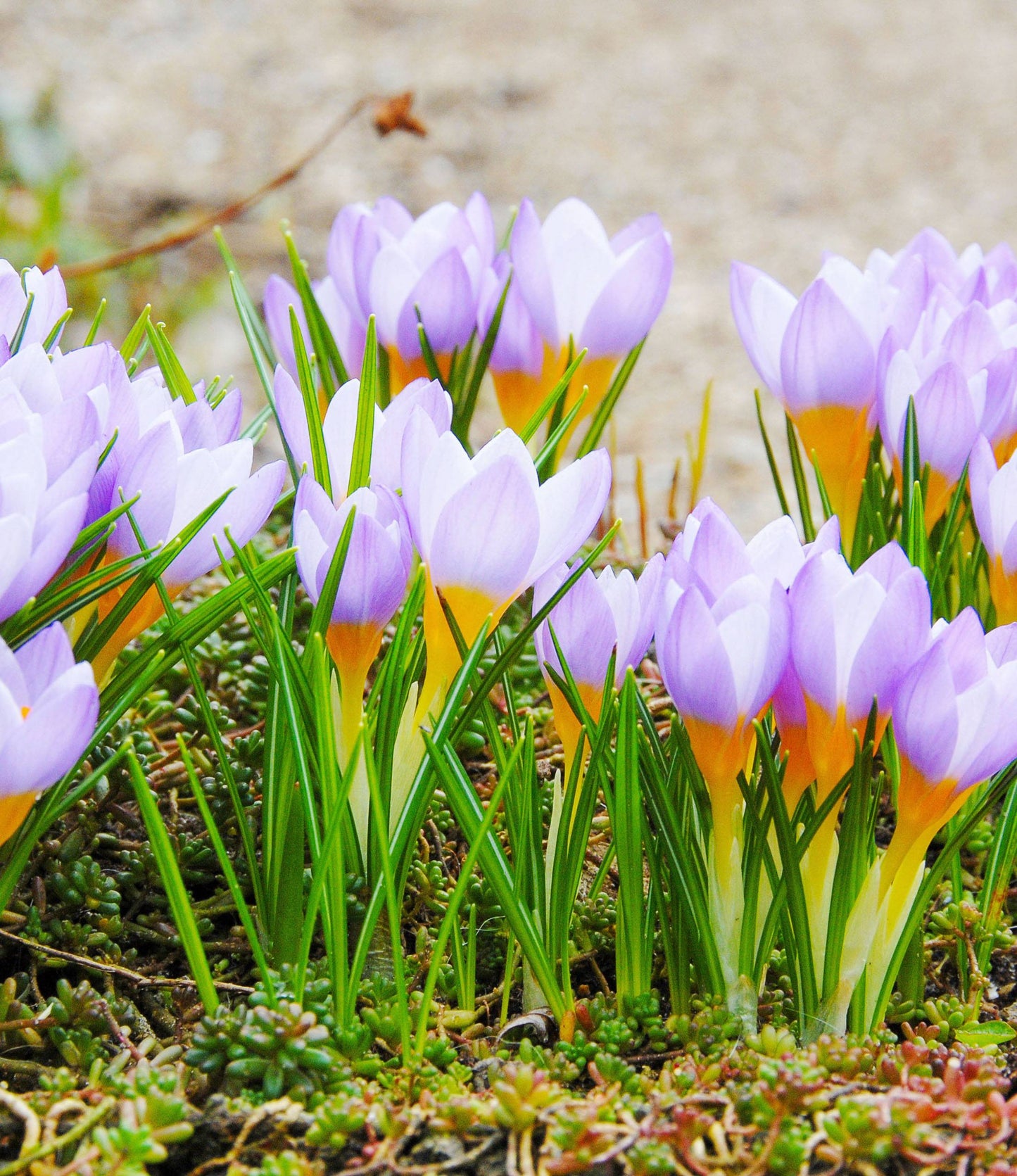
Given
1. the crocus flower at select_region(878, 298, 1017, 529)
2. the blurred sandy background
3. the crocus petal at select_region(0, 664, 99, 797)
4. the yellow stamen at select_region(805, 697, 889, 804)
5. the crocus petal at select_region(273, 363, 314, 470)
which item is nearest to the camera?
the crocus petal at select_region(0, 664, 99, 797)

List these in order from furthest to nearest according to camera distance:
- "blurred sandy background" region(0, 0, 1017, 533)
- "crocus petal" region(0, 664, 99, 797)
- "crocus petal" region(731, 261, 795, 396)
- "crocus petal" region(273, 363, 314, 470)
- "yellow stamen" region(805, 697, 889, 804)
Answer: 1. "blurred sandy background" region(0, 0, 1017, 533)
2. "crocus petal" region(731, 261, 795, 396)
3. "crocus petal" region(273, 363, 314, 470)
4. "yellow stamen" region(805, 697, 889, 804)
5. "crocus petal" region(0, 664, 99, 797)

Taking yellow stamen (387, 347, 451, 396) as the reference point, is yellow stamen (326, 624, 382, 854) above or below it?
below

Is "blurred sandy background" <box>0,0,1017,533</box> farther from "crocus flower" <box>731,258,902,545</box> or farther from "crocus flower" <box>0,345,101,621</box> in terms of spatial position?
"crocus flower" <box>0,345,101,621</box>

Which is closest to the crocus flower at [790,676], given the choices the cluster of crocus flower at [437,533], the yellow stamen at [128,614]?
the cluster of crocus flower at [437,533]

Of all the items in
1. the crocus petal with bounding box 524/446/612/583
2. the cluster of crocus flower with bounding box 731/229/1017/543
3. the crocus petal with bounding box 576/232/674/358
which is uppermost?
the crocus petal with bounding box 576/232/674/358

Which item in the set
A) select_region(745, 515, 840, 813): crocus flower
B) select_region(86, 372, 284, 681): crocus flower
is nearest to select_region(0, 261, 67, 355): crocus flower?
select_region(86, 372, 284, 681): crocus flower

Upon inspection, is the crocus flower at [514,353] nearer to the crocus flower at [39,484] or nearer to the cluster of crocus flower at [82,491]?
the cluster of crocus flower at [82,491]

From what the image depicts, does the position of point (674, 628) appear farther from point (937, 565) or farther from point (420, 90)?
point (420, 90)

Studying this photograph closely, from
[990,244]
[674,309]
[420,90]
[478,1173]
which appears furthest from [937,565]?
[420,90]
